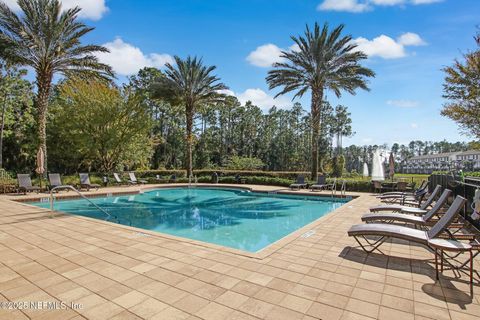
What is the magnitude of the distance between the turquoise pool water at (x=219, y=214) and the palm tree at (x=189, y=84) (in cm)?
839

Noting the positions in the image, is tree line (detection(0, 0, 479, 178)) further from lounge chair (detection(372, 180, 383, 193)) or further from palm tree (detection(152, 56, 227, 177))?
lounge chair (detection(372, 180, 383, 193))

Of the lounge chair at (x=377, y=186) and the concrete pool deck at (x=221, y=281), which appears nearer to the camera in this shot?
the concrete pool deck at (x=221, y=281)

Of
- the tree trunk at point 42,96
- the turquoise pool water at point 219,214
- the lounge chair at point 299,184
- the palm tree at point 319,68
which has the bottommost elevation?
the turquoise pool water at point 219,214

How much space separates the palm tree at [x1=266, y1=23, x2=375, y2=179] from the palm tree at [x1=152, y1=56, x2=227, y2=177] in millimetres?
5676

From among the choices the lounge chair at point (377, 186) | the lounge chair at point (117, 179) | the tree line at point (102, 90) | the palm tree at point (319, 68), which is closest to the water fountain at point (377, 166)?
the tree line at point (102, 90)

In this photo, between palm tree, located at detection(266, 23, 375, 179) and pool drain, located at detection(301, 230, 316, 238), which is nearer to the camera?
pool drain, located at detection(301, 230, 316, 238)

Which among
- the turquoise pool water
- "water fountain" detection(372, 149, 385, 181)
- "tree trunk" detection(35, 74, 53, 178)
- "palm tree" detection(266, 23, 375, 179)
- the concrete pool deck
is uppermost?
"palm tree" detection(266, 23, 375, 179)

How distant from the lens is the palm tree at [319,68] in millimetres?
17484

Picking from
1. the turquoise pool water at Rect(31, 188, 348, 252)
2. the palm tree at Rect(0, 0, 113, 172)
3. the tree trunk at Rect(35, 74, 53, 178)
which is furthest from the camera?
the tree trunk at Rect(35, 74, 53, 178)

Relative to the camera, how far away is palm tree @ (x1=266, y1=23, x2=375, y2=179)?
57.4ft

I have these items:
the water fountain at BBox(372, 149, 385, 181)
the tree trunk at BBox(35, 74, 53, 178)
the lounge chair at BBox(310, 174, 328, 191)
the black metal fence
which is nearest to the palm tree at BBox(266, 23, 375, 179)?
the lounge chair at BBox(310, 174, 328, 191)

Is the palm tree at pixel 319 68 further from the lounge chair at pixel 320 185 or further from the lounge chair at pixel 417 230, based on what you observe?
the lounge chair at pixel 417 230

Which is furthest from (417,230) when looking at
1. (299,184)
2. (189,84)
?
(189,84)

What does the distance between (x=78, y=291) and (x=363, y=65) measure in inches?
736
